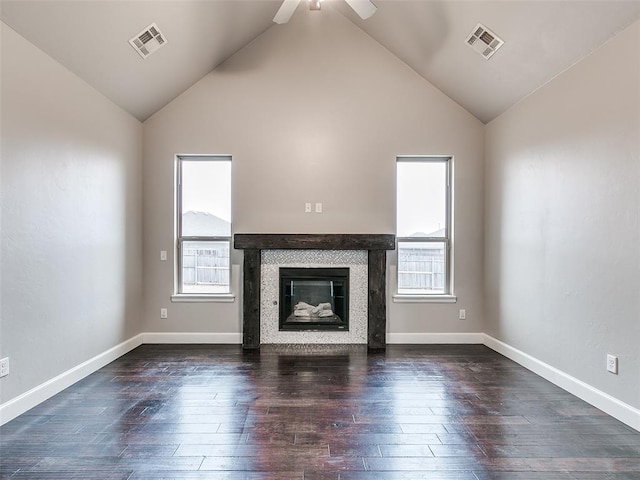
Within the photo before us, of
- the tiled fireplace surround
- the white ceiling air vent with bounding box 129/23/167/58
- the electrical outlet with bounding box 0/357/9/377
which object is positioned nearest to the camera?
the electrical outlet with bounding box 0/357/9/377

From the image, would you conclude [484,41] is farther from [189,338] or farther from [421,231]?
[189,338]

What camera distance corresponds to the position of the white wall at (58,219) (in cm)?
239

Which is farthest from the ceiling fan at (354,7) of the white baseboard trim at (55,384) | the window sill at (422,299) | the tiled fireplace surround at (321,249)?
the white baseboard trim at (55,384)

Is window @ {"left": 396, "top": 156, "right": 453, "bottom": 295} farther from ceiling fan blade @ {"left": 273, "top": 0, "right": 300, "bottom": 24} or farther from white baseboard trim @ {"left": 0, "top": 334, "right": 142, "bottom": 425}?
white baseboard trim @ {"left": 0, "top": 334, "right": 142, "bottom": 425}

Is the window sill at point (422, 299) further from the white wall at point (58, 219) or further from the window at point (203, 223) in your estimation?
the white wall at point (58, 219)

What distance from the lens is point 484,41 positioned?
3.16 metres

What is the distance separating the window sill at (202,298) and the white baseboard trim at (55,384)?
67 centimetres

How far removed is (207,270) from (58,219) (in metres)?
1.70

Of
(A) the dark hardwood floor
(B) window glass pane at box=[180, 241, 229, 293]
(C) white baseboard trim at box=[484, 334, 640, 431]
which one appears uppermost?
(B) window glass pane at box=[180, 241, 229, 293]

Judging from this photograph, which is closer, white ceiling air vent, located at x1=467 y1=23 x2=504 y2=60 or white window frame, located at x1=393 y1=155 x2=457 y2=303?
white ceiling air vent, located at x1=467 y1=23 x2=504 y2=60

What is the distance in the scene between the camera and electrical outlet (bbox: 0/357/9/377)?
231cm

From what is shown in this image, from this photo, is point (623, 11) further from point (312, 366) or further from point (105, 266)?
point (105, 266)

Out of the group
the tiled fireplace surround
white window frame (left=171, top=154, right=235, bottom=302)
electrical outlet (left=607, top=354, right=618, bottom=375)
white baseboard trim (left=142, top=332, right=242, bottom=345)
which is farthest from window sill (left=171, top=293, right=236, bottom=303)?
electrical outlet (left=607, top=354, right=618, bottom=375)

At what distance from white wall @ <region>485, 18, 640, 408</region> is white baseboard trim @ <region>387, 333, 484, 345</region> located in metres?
0.40
